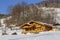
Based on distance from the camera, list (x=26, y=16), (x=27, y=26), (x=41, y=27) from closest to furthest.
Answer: (x=41, y=27) → (x=27, y=26) → (x=26, y=16)

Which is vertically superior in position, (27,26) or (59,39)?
(59,39)

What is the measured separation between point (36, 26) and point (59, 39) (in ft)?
17.1

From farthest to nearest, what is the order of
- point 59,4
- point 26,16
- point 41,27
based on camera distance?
point 59,4 → point 26,16 → point 41,27

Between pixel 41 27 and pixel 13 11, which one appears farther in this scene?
pixel 13 11

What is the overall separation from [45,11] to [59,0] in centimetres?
352

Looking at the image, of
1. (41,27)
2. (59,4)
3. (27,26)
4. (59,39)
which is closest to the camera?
(59,39)

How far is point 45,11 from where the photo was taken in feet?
48.5

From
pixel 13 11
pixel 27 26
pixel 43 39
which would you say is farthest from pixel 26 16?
pixel 43 39

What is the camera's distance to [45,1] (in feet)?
57.6

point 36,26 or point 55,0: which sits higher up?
point 55,0

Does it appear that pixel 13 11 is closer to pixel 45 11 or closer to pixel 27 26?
pixel 45 11

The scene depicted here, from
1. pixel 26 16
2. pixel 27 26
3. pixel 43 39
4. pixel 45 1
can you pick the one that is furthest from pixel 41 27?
pixel 45 1

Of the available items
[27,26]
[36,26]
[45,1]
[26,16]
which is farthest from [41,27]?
[45,1]

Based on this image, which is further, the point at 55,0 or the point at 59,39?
the point at 55,0
